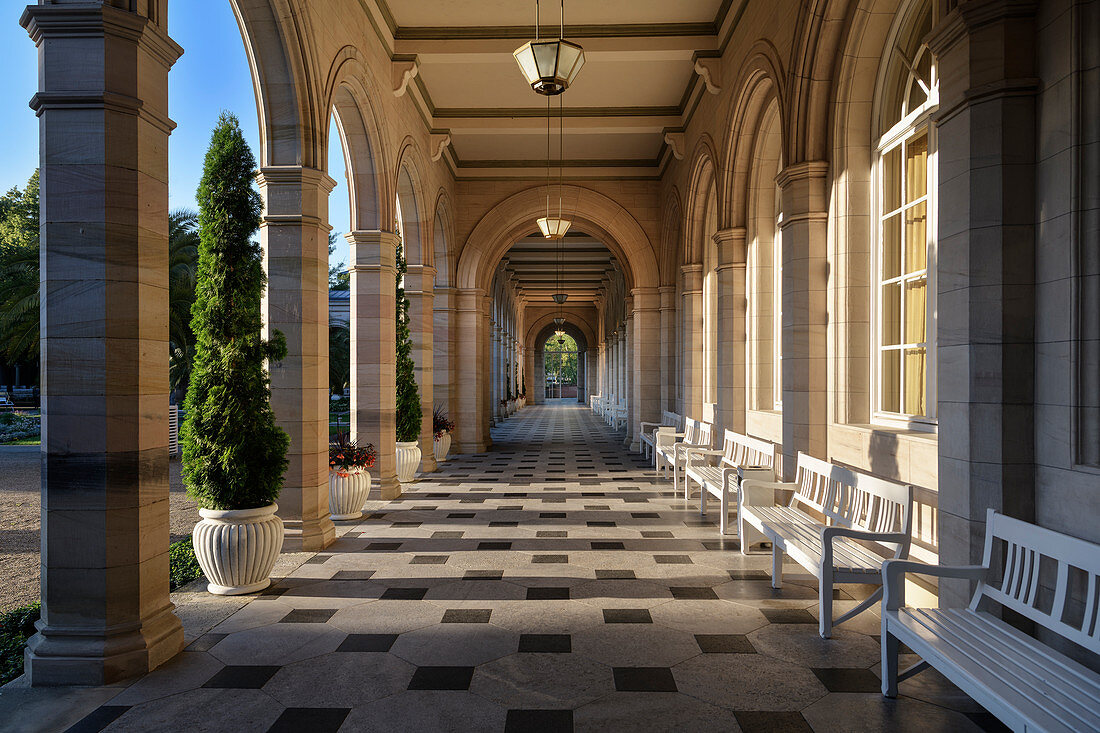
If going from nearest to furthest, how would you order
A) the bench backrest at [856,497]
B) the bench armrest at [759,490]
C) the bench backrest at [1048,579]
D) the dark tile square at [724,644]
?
the bench backrest at [1048,579], the dark tile square at [724,644], the bench backrest at [856,497], the bench armrest at [759,490]

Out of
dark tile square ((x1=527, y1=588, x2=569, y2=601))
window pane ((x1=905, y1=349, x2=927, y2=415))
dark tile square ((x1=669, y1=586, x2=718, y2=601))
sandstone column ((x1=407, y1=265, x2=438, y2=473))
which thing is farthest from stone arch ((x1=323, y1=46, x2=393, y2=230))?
window pane ((x1=905, y1=349, x2=927, y2=415))

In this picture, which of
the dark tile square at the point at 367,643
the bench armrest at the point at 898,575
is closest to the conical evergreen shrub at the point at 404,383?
the dark tile square at the point at 367,643

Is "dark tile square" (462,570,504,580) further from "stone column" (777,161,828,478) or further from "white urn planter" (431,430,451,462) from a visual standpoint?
"white urn planter" (431,430,451,462)

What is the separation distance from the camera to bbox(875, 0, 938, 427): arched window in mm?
4609

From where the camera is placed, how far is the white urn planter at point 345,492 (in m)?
7.24

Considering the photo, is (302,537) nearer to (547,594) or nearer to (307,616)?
(307,616)

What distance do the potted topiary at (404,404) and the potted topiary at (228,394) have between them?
4.96m

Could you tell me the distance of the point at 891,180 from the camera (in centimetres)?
537

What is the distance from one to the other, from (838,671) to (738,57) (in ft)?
23.2

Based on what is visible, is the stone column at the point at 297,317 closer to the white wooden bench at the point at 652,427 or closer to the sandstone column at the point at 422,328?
the sandstone column at the point at 422,328

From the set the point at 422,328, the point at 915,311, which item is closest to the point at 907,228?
the point at 915,311

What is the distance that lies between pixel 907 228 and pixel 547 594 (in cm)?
380

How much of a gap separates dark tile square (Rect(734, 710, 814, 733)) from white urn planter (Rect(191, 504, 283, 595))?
3391 millimetres

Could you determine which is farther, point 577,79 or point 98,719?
point 577,79
